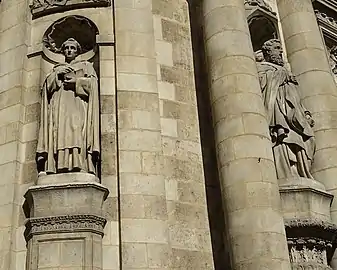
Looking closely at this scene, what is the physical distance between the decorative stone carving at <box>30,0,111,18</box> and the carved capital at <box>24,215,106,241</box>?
4.78 metres

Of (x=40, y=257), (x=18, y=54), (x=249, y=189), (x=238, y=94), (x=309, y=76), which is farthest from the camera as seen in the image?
(x=309, y=76)

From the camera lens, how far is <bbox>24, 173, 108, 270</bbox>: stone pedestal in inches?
384

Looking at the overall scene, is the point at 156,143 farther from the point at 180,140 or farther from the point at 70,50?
the point at 70,50

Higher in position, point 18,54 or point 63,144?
point 18,54

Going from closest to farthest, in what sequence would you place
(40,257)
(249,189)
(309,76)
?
(40,257) < (249,189) < (309,76)

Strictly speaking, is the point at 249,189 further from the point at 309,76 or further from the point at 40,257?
the point at 309,76

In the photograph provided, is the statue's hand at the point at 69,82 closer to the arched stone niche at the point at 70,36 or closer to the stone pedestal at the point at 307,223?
the arched stone niche at the point at 70,36

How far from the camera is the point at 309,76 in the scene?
13.9 metres

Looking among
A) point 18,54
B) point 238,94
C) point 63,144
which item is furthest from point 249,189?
point 18,54

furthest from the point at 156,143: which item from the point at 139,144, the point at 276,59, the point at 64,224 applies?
the point at 276,59

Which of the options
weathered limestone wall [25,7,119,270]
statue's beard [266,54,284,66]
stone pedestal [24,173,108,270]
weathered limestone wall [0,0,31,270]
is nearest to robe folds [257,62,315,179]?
statue's beard [266,54,284,66]

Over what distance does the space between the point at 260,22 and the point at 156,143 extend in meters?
4.91

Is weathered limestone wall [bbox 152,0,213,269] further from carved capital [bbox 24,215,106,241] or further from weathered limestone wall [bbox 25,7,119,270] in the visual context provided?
carved capital [bbox 24,215,106,241]

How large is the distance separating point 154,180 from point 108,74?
2.40 meters
